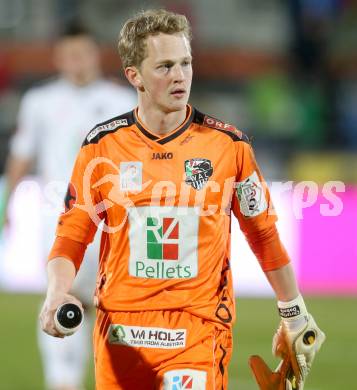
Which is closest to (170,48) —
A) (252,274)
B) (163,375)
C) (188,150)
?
(188,150)

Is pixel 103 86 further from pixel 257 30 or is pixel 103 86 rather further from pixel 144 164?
pixel 257 30

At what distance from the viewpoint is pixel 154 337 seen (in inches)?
158

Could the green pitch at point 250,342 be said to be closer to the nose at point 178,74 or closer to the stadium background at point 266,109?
the stadium background at point 266,109

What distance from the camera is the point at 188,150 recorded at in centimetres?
416

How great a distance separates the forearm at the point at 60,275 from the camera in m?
3.97

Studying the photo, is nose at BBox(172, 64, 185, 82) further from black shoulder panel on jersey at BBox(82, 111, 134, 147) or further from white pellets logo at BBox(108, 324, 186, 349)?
white pellets logo at BBox(108, 324, 186, 349)

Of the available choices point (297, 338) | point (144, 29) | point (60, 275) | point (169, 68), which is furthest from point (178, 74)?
point (297, 338)

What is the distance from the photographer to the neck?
13.7ft

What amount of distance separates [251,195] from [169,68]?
0.60 meters

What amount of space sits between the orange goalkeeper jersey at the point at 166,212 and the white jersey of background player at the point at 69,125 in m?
2.35

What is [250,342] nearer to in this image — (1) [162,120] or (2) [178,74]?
(1) [162,120]

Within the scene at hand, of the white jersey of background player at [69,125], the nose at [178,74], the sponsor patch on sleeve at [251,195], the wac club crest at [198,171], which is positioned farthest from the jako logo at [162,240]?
the white jersey of background player at [69,125]

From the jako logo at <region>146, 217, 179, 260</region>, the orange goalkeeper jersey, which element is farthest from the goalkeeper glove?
the jako logo at <region>146, 217, 179, 260</region>

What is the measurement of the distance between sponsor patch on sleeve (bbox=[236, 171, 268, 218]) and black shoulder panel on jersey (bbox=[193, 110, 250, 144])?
0.15 metres
